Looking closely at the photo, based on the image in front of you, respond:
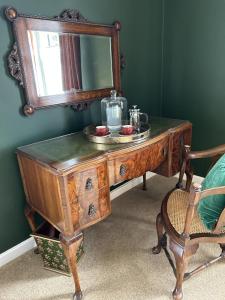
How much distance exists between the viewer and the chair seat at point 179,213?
1.21 m

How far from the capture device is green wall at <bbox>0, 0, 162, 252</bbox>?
53.5 inches

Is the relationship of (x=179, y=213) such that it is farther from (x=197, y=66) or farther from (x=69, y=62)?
(x=197, y=66)

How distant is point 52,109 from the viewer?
61.6 inches

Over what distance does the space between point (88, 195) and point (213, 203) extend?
612 mm

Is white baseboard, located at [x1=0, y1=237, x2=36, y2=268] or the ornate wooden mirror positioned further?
white baseboard, located at [x1=0, y1=237, x2=36, y2=268]

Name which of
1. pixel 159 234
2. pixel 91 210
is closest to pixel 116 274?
pixel 159 234

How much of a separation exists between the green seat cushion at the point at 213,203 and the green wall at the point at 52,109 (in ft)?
3.30

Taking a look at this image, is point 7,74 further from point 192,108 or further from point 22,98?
point 192,108

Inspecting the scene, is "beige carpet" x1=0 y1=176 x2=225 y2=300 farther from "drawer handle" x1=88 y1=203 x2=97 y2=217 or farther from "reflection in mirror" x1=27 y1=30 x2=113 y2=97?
"reflection in mirror" x1=27 y1=30 x2=113 y2=97

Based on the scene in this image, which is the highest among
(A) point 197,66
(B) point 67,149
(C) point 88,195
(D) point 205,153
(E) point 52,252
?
(A) point 197,66

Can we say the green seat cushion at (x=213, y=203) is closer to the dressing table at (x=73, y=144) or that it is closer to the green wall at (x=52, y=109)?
the dressing table at (x=73, y=144)

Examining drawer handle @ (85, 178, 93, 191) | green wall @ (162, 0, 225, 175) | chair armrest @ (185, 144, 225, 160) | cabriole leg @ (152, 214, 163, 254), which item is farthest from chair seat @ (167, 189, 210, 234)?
green wall @ (162, 0, 225, 175)

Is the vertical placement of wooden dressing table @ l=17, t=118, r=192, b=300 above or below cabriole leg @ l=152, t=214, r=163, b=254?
above

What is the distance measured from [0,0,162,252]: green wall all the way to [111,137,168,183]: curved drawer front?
540 mm
